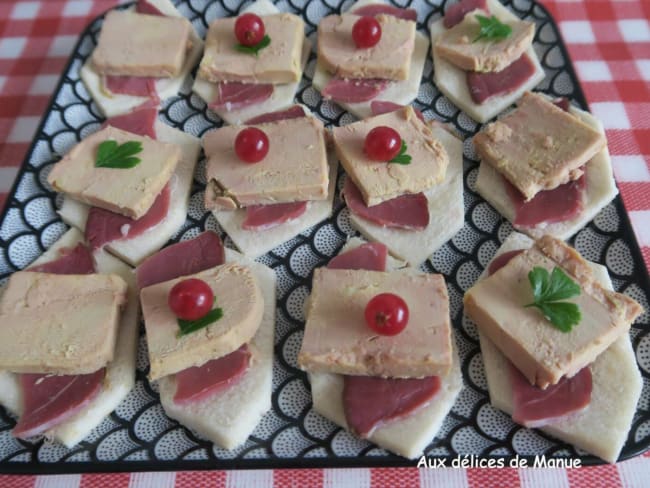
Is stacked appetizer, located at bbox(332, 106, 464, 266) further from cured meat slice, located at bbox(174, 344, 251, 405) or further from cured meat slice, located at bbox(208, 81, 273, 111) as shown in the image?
cured meat slice, located at bbox(174, 344, 251, 405)

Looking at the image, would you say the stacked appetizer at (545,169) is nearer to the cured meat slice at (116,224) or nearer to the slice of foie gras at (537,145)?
the slice of foie gras at (537,145)

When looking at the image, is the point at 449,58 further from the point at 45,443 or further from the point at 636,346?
the point at 45,443

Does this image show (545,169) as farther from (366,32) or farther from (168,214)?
(168,214)

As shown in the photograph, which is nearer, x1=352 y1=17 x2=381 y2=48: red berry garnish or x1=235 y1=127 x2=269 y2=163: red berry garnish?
x1=235 y1=127 x2=269 y2=163: red berry garnish

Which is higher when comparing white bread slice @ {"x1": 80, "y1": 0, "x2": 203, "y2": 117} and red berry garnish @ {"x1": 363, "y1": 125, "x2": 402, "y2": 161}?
red berry garnish @ {"x1": 363, "y1": 125, "x2": 402, "y2": 161}

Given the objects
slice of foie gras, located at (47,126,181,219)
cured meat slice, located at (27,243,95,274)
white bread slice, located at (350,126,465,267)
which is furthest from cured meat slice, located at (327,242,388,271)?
cured meat slice, located at (27,243,95,274)
